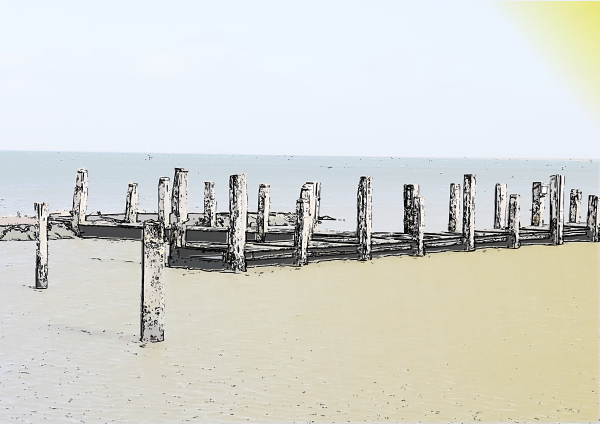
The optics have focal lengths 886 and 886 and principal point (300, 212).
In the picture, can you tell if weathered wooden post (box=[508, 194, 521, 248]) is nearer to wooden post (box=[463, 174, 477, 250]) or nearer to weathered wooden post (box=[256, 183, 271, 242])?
wooden post (box=[463, 174, 477, 250])

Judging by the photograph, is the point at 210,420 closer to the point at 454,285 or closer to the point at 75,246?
the point at 454,285

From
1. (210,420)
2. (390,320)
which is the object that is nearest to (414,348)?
(390,320)

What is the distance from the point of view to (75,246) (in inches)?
867

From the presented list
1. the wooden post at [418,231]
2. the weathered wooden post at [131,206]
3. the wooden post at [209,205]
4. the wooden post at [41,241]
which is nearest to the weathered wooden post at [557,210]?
the wooden post at [418,231]

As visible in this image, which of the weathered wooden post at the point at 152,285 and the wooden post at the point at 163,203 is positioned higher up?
the wooden post at the point at 163,203

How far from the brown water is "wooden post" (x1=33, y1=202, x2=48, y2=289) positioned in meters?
0.22

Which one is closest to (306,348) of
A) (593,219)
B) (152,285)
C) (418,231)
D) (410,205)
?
(152,285)

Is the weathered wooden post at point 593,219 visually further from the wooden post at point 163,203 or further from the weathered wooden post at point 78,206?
the weathered wooden post at point 78,206

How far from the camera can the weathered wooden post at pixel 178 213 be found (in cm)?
1802

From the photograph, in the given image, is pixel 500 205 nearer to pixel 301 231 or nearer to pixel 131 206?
pixel 301 231

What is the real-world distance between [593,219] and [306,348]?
15578 mm

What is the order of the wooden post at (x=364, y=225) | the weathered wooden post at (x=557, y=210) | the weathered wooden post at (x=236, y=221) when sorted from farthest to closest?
the weathered wooden post at (x=557, y=210)
the wooden post at (x=364, y=225)
the weathered wooden post at (x=236, y=221)

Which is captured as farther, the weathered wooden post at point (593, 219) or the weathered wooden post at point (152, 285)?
the weathered wooden post at point (593, 219)

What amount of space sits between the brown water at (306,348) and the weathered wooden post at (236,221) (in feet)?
1.36
